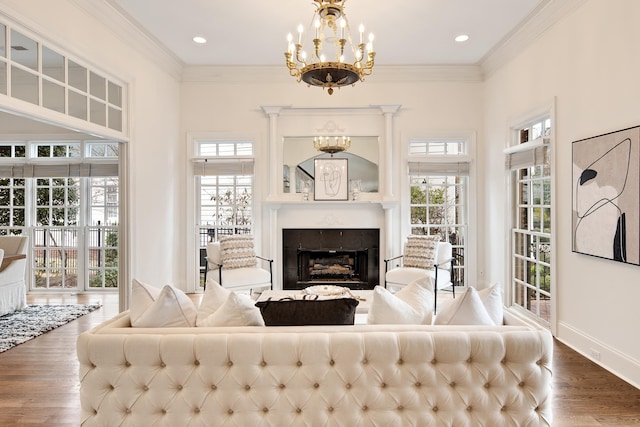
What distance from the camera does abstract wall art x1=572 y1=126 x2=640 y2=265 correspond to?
2793 mm

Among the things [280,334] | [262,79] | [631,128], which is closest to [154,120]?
[262,79]

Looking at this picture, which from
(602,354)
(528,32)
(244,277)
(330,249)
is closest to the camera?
(602,354)

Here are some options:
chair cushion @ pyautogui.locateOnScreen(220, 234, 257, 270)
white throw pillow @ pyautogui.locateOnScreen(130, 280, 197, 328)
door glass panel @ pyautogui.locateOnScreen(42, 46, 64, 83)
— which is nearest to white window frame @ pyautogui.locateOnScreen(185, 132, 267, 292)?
chair cushion @ pyautogui.locateOnScreen(220, 234, 257, 270)

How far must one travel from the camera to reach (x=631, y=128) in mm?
2814

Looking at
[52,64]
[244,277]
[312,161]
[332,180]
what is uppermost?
[52,64]

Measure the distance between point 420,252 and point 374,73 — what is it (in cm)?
262

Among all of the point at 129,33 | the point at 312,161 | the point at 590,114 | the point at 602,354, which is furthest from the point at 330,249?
the point at 129,33

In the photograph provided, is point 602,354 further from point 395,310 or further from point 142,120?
point 142,120

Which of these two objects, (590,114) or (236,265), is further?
(236,265)

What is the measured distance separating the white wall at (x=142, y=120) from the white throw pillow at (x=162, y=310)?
2.35m

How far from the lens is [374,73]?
5.65 m

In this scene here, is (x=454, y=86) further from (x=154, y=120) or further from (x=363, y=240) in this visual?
(x=154, y=120)

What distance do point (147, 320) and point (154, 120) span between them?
3.67 meters

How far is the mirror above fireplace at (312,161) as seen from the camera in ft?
18.8
